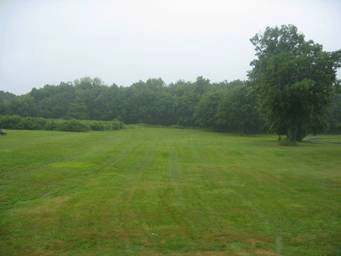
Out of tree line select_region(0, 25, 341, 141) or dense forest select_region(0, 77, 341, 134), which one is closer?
tree line select_region(0, 25, 341, 141)

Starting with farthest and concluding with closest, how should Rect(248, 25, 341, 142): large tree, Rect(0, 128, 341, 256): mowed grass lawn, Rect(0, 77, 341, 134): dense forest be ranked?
Rect(0, 77, 341, 134): dense forest < Rect(248, 25, 341, 142): large tree < Rect(0, 128, 341, 256): mowed grass lawn

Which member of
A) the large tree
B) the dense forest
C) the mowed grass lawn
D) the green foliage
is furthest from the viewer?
the dense forest

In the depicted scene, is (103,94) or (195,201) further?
(103,94)

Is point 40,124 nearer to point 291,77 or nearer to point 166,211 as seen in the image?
point 291,77

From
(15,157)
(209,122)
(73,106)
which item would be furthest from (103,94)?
(15,157)

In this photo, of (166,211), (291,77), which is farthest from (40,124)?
(166,211)

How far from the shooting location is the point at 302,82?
3409 cm

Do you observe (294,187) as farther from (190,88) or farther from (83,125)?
(190,88)

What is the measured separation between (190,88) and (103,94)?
1079 inches

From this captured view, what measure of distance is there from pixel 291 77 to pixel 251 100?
37022 mm

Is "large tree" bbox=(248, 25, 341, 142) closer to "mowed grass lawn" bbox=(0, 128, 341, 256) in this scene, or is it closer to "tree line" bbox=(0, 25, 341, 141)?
"tree line" bbox=(0, 25, 341, 141)

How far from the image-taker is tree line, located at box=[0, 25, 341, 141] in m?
36.5

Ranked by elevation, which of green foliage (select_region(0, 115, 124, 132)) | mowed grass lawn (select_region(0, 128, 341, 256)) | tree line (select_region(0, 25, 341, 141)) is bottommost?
mowed grass lawn (select_region(0, 128, 341, 256))

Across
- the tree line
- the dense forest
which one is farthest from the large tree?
the dense forest
